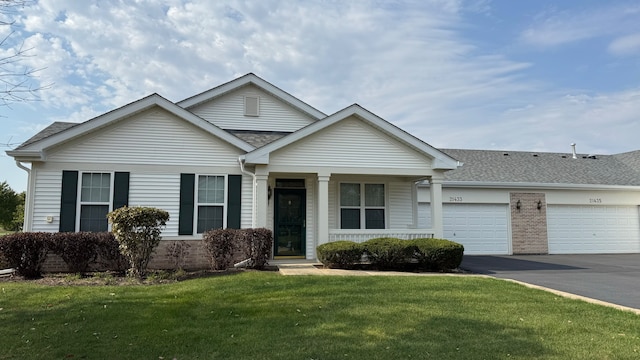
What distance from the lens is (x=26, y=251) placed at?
368 inches

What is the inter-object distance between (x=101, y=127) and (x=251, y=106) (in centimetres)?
504

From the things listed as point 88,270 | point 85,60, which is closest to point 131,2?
point 85,60

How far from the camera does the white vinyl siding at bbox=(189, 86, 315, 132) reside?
14414 mm

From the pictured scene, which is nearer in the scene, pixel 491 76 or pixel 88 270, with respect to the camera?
pixel 88 270

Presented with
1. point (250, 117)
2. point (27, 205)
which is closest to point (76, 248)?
point (27, 205)

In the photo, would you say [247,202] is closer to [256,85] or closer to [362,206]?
[362,206]

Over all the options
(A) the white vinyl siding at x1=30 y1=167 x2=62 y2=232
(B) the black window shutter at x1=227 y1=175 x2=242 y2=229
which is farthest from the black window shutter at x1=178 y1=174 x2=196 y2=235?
(A) the white vinyl siding at x1=30 y1=167 x2=62 y2=232

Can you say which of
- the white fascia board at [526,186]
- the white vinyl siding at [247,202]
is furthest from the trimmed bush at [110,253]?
the white fascia board at [526,186]

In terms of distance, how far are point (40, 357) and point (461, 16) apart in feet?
40.1

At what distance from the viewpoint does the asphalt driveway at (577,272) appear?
28.2 feet

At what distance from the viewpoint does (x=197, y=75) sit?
52.0ft

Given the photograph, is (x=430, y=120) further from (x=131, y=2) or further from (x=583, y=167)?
(x=131, y=2)

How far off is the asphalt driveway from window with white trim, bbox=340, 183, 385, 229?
308 cm

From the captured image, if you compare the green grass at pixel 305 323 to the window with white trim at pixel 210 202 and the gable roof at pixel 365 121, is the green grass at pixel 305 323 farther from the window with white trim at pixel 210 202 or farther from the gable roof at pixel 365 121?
the gable roof at pixel 365 121
